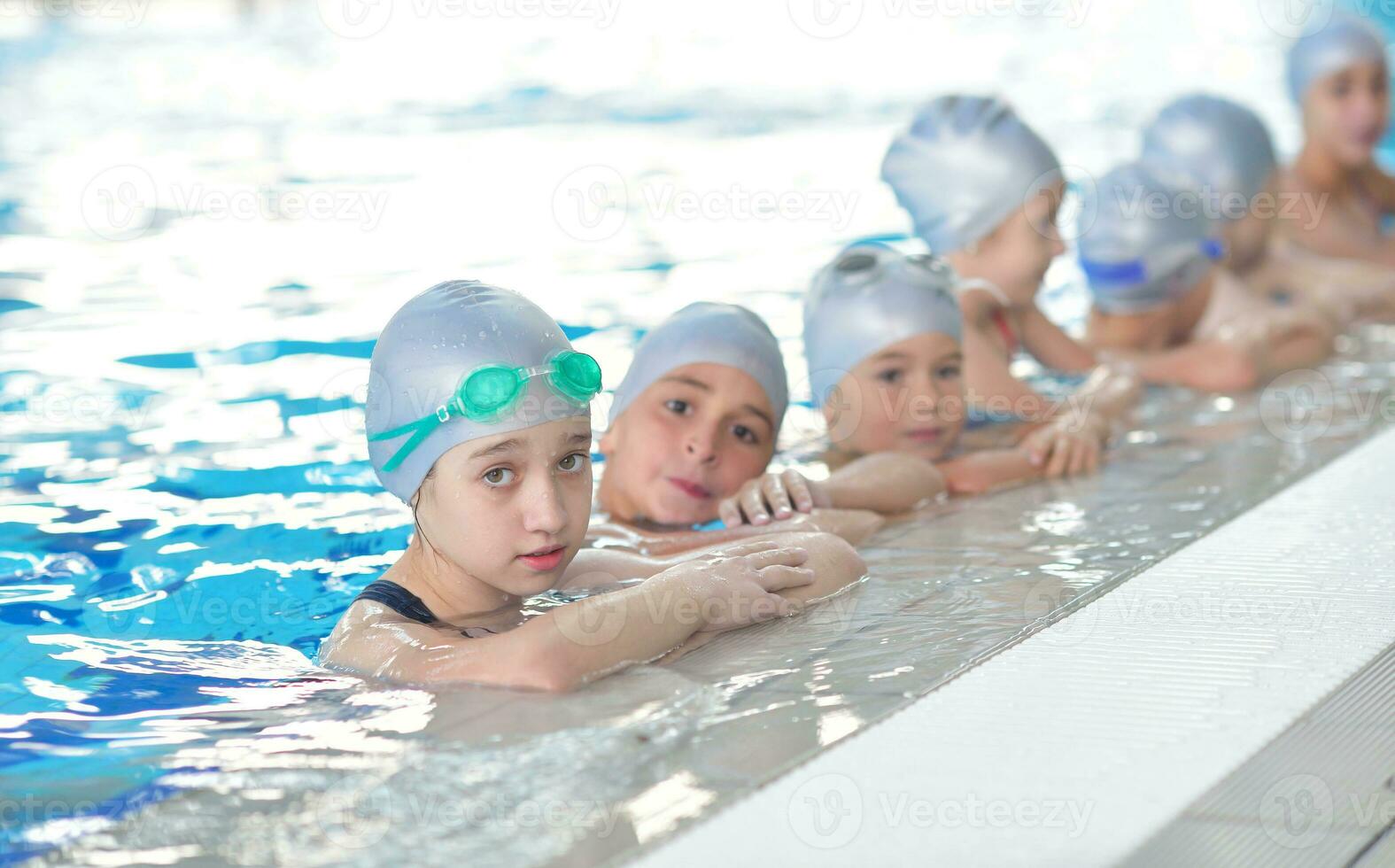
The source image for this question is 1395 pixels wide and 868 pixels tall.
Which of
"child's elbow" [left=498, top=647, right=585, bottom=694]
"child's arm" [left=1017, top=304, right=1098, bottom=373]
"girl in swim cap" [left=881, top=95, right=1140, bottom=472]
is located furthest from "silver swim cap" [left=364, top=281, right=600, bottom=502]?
A: "child's arm" [left=1017, top=304, right=1098, bottom=373]

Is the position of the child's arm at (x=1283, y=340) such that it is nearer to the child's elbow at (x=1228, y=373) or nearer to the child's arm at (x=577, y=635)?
the child's elbow at (x=1228, y=373)

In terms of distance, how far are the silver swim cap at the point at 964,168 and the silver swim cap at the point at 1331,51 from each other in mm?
3489

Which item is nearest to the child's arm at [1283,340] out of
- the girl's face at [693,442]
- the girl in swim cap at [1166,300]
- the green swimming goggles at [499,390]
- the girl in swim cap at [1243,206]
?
the girl in swim cap at [1166,300]

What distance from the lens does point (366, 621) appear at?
11.0ft

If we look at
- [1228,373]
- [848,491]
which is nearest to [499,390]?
[848,491]

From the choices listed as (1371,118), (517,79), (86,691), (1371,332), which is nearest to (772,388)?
(86,691)

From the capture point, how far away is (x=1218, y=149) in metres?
7.75

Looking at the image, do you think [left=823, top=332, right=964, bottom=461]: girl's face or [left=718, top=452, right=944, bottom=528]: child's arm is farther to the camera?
[left=823, top=332, right=964, bottom=461]: girl's face

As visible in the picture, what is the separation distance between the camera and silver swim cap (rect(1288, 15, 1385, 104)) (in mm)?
8836

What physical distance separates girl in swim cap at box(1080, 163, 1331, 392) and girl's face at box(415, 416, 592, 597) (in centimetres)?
420

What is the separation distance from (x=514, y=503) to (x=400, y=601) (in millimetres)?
398

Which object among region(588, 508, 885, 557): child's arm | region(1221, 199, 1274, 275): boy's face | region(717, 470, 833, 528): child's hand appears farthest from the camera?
region(1221, 199, 1274, 275): boy's face

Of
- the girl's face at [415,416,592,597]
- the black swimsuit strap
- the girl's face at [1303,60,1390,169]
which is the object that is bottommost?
the black swimsuit strap

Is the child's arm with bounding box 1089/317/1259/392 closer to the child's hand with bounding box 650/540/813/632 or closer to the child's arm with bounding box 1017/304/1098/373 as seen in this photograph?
the child's arm with bounding box 1017/304/1098/373
